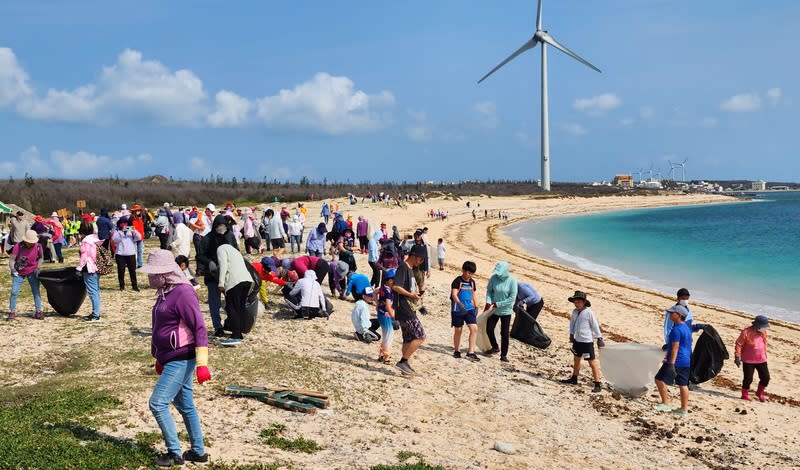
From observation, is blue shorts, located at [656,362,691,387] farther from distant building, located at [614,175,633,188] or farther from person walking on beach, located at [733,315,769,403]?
distant building, located at [614,175,633,188]

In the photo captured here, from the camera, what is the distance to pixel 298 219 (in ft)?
77.4

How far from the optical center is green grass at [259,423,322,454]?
6402mm

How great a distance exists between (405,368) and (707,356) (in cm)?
479

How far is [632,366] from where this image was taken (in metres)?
9.48

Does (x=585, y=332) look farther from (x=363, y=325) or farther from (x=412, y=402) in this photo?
(x=363, y=325)

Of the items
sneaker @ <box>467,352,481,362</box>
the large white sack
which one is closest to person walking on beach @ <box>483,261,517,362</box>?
sneaker @ <box>467,352,481,362</box>

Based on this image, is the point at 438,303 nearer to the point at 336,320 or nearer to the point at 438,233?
the point at 336,320

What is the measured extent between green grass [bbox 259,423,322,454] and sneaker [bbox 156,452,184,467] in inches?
40.0

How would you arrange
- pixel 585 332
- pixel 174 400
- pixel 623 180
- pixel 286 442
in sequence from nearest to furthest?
pixel 174 400 → pixel 286 442 → pixel 585 332 → pixel 623 180

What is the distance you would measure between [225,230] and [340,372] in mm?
3018

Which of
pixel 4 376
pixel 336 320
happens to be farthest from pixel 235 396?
pixel 336 320

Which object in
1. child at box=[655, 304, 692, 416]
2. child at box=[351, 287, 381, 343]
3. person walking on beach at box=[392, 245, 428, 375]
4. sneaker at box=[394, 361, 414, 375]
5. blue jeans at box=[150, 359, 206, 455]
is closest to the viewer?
blue jeans at box=[150, 359, 206, 455]

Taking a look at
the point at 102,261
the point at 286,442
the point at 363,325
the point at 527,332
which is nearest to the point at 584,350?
the point at 527,332

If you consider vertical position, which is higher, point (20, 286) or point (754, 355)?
point (20, 286)
